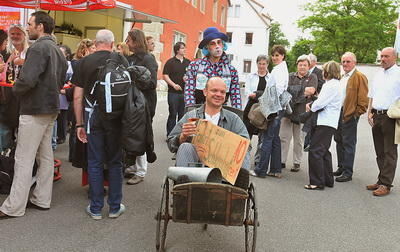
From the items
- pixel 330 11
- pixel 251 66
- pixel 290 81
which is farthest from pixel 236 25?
pixel 290 81

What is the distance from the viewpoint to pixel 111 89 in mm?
4293

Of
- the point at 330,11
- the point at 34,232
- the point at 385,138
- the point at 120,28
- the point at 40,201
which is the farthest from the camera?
the point at 330,11

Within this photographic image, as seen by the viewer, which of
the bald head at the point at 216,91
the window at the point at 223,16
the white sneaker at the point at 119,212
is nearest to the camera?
the bald head at the point at 216,91

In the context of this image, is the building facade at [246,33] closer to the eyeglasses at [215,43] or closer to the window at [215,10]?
the window at [215,10]

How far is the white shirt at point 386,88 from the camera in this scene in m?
6.45

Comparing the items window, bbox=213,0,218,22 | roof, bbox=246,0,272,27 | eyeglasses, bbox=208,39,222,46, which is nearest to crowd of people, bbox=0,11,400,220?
eyeglasses, bbox=208,39,222,46

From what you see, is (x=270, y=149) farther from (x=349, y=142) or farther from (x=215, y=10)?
(x=215, y=10)

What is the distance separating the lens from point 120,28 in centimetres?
1798

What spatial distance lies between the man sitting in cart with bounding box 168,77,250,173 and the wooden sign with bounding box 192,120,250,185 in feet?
0.27

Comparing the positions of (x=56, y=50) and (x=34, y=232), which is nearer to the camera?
(x=34, y=232)

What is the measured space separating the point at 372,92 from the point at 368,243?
3.02 metres

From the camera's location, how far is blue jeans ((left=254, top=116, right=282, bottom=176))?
6934mm

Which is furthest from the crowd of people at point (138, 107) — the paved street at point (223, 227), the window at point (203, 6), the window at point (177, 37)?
the window at point (203, 6)

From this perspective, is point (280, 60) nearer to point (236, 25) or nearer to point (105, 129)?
point (105, 129)
